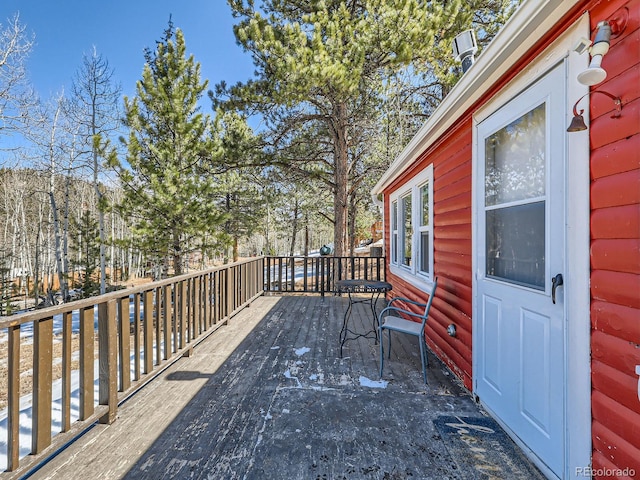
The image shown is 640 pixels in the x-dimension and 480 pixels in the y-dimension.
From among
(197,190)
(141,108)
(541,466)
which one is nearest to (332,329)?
(541,466)

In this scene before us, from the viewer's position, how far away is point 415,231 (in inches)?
167

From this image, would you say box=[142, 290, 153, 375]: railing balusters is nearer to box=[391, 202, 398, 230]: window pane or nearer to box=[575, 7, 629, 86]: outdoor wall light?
box=[575, 7, 629, 86]: outdoor wall light

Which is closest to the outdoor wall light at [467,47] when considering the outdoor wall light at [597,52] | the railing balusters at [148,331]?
the outdoor wall light at [597,52]

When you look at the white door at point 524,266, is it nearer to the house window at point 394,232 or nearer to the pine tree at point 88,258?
the house window at point 394,232

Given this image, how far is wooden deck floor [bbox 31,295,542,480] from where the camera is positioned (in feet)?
5.36

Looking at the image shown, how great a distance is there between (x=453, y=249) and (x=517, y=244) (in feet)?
3.14

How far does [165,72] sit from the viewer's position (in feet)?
26.0

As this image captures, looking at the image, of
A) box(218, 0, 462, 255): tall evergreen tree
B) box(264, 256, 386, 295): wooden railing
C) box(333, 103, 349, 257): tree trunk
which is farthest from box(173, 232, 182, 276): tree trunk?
box(333, 103, 349, 257): tree trunk

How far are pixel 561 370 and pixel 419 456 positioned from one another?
34.4 inches

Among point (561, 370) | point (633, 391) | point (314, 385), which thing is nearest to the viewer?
point (633, 391)

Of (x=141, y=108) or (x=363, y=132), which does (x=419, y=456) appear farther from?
(x=141, y=108)

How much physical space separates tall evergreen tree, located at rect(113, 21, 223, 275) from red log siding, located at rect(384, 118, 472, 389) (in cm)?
602

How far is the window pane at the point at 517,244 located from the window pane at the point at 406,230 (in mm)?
2634

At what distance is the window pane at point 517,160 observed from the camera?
5.69 ft
